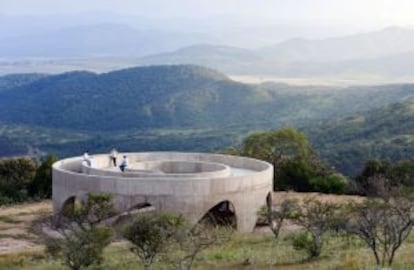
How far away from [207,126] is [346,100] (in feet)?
135

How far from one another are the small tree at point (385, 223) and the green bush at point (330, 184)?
63.3 ft

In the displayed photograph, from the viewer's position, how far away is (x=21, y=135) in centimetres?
12950

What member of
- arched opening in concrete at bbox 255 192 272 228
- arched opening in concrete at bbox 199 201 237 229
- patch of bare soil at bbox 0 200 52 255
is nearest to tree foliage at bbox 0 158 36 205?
patch of bare soil at bbox 0 200 52 255

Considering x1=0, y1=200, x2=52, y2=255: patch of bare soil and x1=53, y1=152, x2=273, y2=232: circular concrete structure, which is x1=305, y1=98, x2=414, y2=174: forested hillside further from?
x1=53, y1=152, x2=273, y2=232: circular concrete structure

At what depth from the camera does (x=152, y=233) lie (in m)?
16.5

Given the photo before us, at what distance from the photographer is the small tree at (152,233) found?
16547 mm

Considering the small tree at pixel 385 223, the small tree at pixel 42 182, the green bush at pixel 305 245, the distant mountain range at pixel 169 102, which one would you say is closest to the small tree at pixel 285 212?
the green bush at pixel 305 245

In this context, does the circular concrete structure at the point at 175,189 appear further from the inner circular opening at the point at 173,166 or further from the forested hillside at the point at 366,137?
the forested hillside at the point at 366,137

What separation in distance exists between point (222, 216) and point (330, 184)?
10822mm

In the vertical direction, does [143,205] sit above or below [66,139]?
above

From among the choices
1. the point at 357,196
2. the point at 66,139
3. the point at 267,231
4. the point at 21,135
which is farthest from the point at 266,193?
the point at 21,135

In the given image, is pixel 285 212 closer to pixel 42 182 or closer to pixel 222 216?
pixel 222 216

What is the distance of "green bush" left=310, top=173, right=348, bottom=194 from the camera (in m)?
39.2

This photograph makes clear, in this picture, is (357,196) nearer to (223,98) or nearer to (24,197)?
(24,197)
